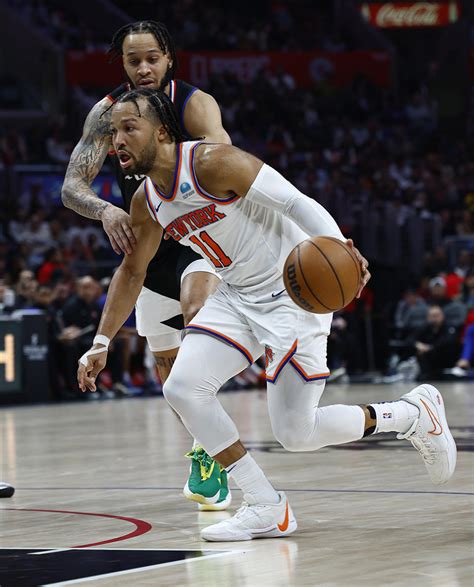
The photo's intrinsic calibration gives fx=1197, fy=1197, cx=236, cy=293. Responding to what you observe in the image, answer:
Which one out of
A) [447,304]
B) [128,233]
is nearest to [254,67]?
[447,304]

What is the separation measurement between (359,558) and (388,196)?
19.2 m

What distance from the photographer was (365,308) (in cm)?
1881

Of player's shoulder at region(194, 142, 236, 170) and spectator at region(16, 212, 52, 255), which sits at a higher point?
spectator at region(16, 212, 52, 255)

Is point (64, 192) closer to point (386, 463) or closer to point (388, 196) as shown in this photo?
point (386, 463)

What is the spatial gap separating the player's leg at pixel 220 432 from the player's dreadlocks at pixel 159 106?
2.93ft

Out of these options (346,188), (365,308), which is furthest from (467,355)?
(346,188)

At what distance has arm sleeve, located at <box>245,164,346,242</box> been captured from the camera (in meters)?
4.78

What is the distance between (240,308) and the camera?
200 inches

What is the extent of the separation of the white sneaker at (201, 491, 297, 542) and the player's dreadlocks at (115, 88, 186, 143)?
1602 mm

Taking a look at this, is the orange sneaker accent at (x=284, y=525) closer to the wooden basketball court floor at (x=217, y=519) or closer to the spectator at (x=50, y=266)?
the wooden basketball court floor at (x=217, y=519)

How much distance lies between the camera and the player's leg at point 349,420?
4.93 m

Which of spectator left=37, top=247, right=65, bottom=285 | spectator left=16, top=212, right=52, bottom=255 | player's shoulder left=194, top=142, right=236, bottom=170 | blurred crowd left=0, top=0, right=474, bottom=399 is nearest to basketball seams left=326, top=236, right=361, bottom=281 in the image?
player's shoulder left=194, top=142, right=236, bottom=170

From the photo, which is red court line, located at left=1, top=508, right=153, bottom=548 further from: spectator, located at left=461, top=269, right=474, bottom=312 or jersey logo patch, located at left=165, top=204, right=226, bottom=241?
spectator, located at left=461, top=269, right=474, bottom=312

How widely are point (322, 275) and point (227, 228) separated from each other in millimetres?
667
